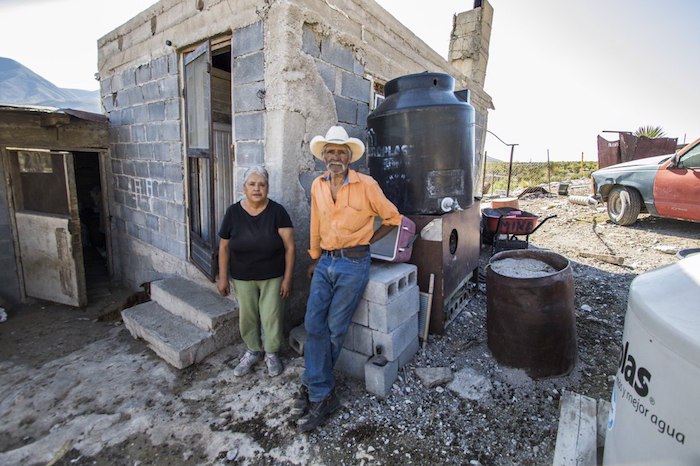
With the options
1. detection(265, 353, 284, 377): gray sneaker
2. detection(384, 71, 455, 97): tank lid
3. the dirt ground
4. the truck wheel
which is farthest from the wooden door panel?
the truck wheel

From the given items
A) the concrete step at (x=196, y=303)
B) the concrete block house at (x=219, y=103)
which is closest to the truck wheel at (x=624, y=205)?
the concrete block house at (x=219, y=103)

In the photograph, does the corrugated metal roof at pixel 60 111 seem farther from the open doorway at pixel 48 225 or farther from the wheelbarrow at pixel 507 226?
the wheelbarrow at pixel 507 226

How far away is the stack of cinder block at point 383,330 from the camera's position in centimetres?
292

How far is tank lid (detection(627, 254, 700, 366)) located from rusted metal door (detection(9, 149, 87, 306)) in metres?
6.18

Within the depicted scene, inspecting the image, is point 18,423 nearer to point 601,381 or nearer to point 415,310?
point 415,310

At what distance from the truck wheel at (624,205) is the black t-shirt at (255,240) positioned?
321 inches

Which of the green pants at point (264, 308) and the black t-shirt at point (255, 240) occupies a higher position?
the black t-shirt at point (255, 240)

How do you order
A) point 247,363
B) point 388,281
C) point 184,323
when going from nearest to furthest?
1. point 388,281
2. point 247,363
3. point 184,323

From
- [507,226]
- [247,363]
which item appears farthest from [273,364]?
[507,226]

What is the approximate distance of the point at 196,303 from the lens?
3938 mm

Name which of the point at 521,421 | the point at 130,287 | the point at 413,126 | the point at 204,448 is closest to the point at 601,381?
the point at 521,421

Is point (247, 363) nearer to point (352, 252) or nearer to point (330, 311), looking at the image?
point (330, 311)

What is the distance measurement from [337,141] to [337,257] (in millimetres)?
894

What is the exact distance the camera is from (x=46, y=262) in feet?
18.0
